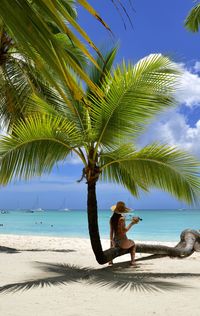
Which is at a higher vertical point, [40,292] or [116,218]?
[116,218]

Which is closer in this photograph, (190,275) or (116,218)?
Answer: (190,275)

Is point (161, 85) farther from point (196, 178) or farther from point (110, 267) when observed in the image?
point (110, 267)

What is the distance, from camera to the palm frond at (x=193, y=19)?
13.2 meters

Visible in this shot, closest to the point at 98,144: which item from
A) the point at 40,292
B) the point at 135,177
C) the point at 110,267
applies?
the point at 135,177

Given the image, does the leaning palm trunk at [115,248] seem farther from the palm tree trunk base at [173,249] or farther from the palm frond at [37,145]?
the palm frond at [37,145]

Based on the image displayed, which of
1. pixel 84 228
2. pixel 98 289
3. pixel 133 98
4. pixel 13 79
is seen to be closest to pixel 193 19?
pixel 13 79

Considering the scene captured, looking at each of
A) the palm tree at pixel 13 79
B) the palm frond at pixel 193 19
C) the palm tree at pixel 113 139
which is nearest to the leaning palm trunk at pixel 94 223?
the palm tree at pixel 113 139

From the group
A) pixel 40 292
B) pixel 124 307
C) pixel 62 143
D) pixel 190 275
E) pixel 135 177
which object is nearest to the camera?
pixel 124 307

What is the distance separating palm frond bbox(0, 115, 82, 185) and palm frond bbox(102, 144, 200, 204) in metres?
0.84

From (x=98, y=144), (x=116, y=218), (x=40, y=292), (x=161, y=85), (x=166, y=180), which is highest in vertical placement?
(x=161, y=85)

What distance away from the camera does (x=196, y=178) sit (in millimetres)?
7688

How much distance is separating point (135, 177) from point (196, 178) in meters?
1.26

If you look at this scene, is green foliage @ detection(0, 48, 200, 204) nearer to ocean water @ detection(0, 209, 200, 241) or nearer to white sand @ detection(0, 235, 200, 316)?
white sand @ detection(0, 235, 200, 316)

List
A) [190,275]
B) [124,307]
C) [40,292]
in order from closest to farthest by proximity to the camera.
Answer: [124,307], [40,292], [190,275]
